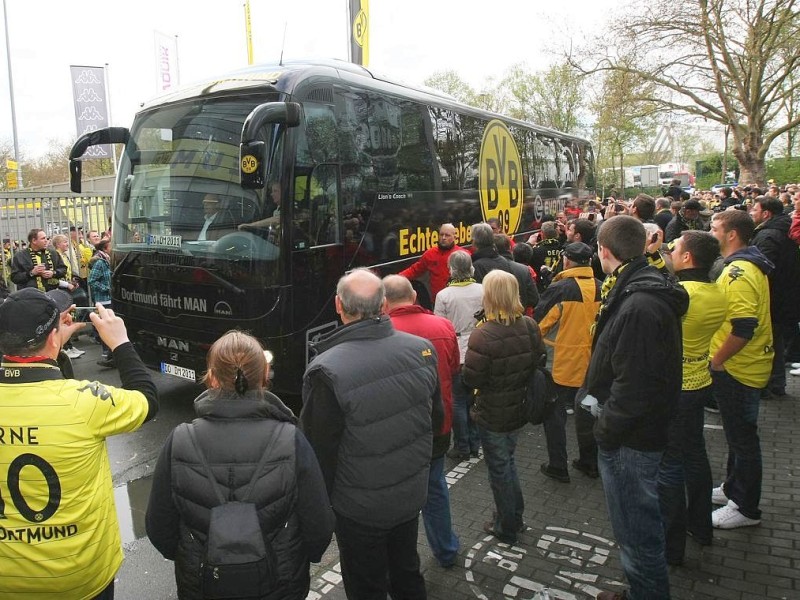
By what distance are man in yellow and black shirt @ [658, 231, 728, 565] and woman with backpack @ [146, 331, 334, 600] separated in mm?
2303

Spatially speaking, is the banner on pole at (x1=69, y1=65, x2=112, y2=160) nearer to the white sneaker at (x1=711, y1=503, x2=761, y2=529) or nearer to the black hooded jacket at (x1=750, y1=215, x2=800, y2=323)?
the black hooded jacket at (x1=750, y1=215, x2=800, y2=323)

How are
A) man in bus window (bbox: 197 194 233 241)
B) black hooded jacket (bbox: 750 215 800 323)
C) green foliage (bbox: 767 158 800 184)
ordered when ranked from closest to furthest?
black hooded jacket (bbox: 750 215 800 323) < man in bus window (bbox: 197 194 233 241) < green foliage (bbox: 767 158 800 184)

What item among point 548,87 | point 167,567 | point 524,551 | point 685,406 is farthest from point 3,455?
point 548,87

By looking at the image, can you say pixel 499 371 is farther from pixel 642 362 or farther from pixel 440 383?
pixel 642 362

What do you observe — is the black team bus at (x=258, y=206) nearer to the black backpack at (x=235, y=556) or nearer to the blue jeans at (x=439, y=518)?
the blue jeans at (x=439, y=518)

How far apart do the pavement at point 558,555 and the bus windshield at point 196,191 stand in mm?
2452

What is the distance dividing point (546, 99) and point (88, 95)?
31810mm

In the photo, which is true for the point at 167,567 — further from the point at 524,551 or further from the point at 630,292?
the point at 630,292

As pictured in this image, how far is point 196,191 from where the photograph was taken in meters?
5.96

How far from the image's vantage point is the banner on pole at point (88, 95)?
67.1 ft

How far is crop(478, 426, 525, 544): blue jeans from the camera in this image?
12.3 feet

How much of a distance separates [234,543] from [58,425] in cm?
76

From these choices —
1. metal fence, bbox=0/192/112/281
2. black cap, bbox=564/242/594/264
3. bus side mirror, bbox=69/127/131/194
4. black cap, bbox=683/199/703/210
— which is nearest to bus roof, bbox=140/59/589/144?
bus side mirror, bbox=69/127/131/194

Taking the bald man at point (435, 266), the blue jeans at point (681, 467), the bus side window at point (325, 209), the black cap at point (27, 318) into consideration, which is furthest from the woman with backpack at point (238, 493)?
the bald man at point (435, 266)
